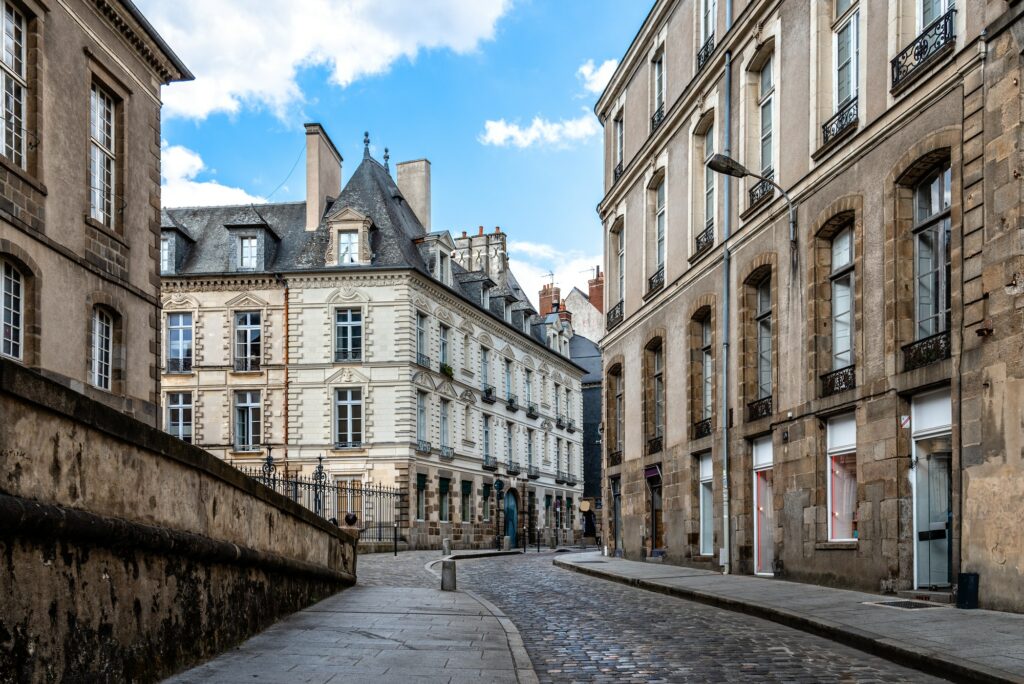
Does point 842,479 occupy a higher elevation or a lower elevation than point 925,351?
lower

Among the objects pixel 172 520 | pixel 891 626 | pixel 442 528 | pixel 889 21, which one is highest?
pixel 889 21

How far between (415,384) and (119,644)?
116 feet

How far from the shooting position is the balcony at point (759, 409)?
19984 millimetres

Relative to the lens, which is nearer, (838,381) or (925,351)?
(925,351)

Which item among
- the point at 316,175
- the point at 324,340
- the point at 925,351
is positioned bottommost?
the point at 925,351

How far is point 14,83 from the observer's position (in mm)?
15234

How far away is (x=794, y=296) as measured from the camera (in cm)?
1831

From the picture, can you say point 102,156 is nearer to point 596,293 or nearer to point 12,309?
point 12,309

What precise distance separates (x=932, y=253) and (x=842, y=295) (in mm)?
2685

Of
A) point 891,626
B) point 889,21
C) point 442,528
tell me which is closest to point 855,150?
point 889,21

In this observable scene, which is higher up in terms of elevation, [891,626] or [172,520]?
[172,520]

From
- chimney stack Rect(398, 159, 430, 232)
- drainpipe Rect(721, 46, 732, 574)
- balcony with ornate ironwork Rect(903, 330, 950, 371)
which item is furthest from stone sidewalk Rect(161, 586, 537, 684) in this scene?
chimney stack Rect(398, 159, 430, 232)

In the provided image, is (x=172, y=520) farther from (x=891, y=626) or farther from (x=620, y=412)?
(x=620, y=412)

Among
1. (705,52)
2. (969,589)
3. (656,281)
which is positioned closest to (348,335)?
(656,281)
